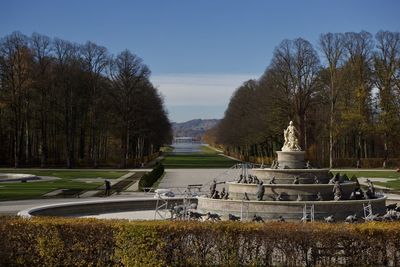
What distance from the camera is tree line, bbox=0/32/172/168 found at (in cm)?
7106

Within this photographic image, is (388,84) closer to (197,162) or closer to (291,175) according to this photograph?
(197,162)

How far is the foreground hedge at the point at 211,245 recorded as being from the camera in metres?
13.6

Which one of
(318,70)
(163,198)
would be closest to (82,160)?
(318,70)

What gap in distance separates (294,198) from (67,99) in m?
56.4

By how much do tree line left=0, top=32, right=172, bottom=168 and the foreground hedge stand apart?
58330 mm

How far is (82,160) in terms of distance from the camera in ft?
248

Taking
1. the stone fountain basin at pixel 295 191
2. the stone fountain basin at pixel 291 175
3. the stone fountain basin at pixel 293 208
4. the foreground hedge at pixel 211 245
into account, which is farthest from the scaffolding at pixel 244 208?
the foreground hedge at pixel 211 245

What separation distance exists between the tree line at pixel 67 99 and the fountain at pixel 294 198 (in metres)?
51.0

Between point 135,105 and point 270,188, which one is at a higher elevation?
point 135,105

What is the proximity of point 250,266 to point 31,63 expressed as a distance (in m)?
64.0

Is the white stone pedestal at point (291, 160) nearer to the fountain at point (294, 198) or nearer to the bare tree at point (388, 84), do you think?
the fountain at point (294, 198)

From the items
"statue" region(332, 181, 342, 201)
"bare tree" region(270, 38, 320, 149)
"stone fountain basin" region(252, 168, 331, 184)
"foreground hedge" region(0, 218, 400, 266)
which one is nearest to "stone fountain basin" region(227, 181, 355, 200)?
"statue" region(332, 181, 342, 201)

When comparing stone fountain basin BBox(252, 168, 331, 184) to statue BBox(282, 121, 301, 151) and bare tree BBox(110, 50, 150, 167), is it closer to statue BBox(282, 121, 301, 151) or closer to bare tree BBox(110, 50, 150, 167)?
statue BBox(282, 121, 301, 151)

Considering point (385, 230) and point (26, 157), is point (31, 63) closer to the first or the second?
point (26, 157)
